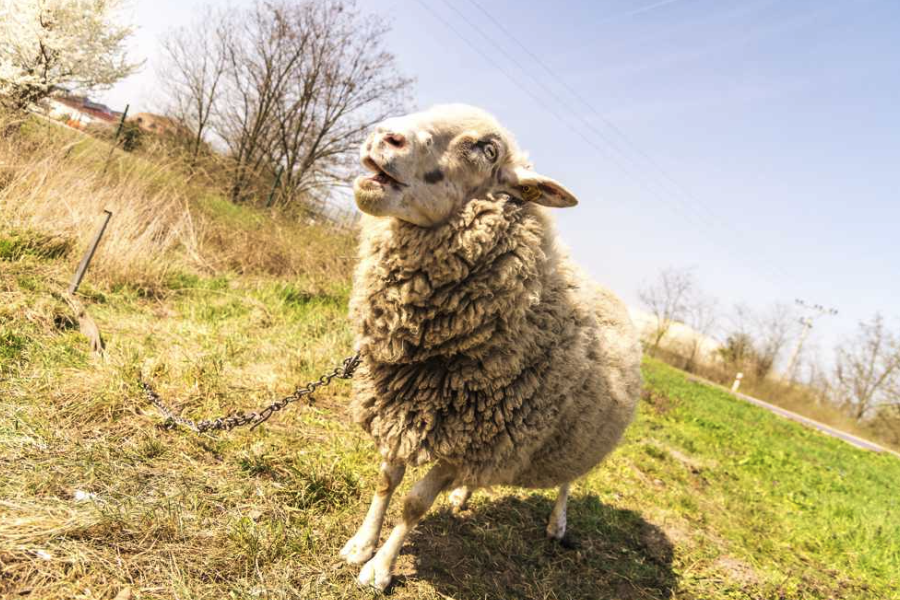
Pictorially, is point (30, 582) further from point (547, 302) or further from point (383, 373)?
point (547, 302)

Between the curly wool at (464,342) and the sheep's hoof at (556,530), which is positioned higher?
the curly wool at (464,342)

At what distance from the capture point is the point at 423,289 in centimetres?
213

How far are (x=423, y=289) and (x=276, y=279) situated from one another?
5.21 metres

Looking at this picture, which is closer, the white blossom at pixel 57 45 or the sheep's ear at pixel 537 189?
the sheep's ear at pixel 537 189

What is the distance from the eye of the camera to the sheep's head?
1958mm

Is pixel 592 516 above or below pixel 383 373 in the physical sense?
below

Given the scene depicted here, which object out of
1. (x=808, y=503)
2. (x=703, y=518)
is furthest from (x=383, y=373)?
(x=808, y=503)

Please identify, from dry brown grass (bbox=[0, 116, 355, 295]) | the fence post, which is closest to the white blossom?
dry brown grass (bbox=[0, 116, 355, 295])

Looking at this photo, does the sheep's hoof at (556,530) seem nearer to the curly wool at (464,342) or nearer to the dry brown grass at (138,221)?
the curly wool at (464,342)

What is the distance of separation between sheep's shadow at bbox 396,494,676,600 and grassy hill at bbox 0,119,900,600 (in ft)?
0.05

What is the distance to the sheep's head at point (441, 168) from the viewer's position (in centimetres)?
196

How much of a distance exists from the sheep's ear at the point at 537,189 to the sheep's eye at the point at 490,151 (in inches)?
4.1

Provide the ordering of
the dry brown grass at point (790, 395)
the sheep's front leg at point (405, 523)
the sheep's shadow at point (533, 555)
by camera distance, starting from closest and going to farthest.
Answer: the sheep's front leg at point (405, 523) → the sheep's shadow at point (533, 555) → the dry brown grass at point (790, 395)

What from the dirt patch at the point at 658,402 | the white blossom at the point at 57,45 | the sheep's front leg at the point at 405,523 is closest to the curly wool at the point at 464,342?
the sheep's front leg at the point at 405,523
